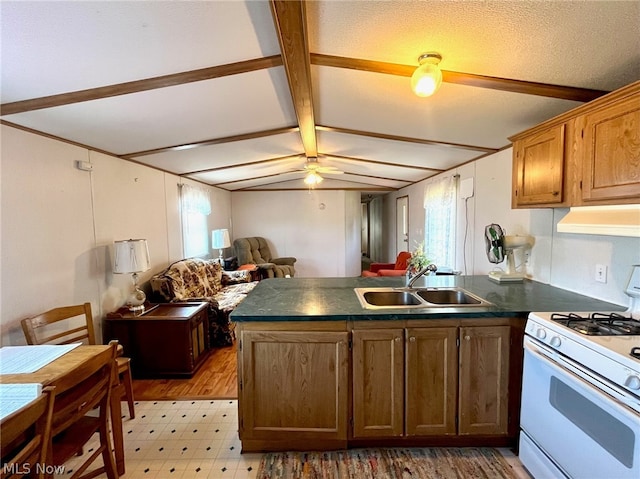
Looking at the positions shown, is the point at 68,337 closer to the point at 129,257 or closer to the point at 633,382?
the point at 129,257

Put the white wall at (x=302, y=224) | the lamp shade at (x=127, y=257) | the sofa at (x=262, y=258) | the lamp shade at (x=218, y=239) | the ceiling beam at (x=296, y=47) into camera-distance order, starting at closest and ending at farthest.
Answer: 1. the ceiling beam at (x=296, y=47)
2. the lamp shade at (x=127, y=257)
3. the lamp shade at (x=218, y=239)
4. the sofa at (x=262, y=258)
5. the white wall at (x=302, y=224)

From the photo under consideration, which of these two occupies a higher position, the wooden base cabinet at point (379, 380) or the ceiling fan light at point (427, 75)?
the ceiling fan light at point (427, 75)

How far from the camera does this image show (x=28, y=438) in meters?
1.13

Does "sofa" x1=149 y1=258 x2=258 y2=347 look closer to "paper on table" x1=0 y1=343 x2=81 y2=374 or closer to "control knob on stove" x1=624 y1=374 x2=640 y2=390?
"paper on table" x1=0 y1=343 x2=81 y2=374

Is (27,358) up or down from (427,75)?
down

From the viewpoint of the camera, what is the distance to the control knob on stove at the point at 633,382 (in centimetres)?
110

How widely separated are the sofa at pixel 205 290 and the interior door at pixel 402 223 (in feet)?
11.8

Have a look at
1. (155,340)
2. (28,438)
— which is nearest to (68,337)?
(155,340)

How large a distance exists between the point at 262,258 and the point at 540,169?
551 cm

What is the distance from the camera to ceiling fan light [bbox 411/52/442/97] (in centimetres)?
156

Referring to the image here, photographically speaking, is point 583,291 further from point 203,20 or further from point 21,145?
point 21,145

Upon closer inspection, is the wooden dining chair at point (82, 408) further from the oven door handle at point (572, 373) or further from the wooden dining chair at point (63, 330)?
the oven door handle at point (572, 373)

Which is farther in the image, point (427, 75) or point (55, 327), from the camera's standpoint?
point (55, 327)

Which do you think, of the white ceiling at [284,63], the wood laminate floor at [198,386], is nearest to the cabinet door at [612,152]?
the white ceiling at [284,63]
